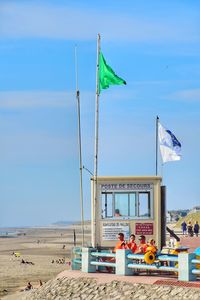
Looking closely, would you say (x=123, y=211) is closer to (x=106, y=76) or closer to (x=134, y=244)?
(x=134, y=244)

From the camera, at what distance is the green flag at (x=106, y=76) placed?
83.7ft

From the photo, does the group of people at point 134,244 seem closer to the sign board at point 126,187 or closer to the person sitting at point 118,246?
the person sitting at point 118,246

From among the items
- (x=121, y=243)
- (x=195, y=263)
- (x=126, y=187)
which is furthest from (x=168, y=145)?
(x=195, y=263)

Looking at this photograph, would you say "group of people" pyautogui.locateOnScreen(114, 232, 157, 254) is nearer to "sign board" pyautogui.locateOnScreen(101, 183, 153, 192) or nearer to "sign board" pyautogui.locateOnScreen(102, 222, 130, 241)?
"sign board" pyautogui.locateOnScreen(102, 222, 130, 241)

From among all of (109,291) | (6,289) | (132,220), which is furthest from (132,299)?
(6,289)

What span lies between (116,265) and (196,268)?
2453mm

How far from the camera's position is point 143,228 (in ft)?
81.1

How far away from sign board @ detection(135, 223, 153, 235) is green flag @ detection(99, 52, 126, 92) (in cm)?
454

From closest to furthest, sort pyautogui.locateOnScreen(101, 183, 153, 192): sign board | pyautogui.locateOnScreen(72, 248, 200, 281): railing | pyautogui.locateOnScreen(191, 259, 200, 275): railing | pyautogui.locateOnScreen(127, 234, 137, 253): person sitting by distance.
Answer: pyautogui.locateOnScreen(191, 259, 200, 275): railing
pyautogui.locateOnScreen(72, 248, 200, 281): railing
pyautogui.locateOnScreen(127, 234, 137, 253): person sitting
pyautogui.locateOnScreen(101, 183, 153, 192): sign board

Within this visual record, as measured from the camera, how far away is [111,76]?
25531mm

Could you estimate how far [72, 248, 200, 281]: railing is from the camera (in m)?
20.4

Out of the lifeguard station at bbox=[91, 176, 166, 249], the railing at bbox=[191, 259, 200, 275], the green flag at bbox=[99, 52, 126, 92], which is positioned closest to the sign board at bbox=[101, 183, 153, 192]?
the lifeguard station at bbox=[91, 176, 166, 249]

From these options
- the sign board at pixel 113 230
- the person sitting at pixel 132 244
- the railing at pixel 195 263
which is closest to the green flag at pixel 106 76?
the sign board at pixel 113 230

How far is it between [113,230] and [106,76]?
4939 mm
